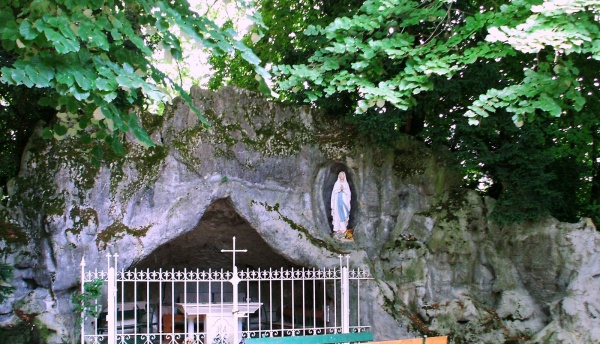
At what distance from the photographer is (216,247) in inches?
549

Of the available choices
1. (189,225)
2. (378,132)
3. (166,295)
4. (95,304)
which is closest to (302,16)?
→ (378,132)

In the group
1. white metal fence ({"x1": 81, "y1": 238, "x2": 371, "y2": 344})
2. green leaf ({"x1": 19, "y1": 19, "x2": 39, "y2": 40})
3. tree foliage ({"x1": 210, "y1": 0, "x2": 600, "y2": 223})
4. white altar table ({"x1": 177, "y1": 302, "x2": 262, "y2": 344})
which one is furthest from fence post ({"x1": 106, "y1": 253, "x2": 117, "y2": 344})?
green leaf ({"x1": 19, "y1": 19, "x2": 39, "y2": 40})

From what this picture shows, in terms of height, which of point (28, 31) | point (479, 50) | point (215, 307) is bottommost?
point (215, 307)

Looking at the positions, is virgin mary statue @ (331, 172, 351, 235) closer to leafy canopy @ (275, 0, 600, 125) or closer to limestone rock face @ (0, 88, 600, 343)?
limestone rock face @ (0, 88, 600, 343)

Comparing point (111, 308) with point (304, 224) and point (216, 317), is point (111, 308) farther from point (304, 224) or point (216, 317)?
point (304, 224)

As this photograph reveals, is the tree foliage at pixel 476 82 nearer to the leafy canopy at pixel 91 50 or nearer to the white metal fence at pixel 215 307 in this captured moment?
the white metal fence at pixel 215 307

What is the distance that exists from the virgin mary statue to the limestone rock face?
205mm

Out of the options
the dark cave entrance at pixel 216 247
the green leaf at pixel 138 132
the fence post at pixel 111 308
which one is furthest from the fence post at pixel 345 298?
the green leaf at pixel 138 132

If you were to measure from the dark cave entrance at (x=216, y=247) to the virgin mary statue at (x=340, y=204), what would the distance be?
1252 mm

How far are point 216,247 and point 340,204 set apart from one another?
2875 millimetres

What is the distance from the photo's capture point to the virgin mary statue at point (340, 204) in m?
12.6

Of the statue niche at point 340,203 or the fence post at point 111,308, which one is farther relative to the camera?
the statue niche at point 340,203

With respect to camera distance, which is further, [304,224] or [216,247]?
[216,247]

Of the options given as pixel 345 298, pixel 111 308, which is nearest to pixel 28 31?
pixel 111 308
